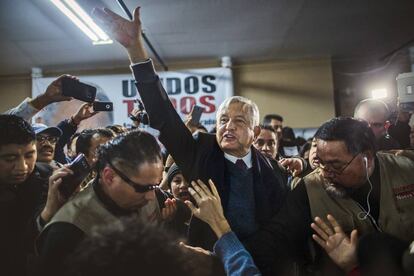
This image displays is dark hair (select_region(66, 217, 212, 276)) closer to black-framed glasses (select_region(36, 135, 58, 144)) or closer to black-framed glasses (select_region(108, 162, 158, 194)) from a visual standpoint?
black-framed glasses (select_region(108, 162, 158, 194))

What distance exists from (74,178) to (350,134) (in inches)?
36.2

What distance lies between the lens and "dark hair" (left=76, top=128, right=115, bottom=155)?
1.71 metres

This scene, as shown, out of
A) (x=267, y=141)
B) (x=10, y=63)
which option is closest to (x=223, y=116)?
(x=267, y=141)

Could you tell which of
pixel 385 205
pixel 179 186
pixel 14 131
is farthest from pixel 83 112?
pixel 385 205

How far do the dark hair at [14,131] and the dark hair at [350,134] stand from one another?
3.15ft

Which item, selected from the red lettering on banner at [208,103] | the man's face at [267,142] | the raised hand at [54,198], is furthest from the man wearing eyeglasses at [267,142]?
the red lettering on banner at [208,103]

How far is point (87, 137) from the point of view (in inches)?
68.9

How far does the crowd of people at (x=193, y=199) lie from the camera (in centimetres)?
102

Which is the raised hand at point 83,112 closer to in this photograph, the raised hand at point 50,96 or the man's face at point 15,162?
the raised hand at point 50,96

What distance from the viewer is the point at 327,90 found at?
4.31 meters

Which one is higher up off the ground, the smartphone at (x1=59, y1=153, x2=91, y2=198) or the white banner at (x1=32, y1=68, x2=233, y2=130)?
the white banner at (x1=32, y1=68, x2=233, y2=130)

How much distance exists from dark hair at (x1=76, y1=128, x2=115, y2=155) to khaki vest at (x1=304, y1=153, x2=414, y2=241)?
89 centimetres

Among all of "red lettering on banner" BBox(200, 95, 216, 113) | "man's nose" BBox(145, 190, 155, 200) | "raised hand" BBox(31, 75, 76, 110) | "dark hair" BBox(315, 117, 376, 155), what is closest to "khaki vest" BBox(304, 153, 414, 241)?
"dark hair" BBox(315, 117, 376, 155)

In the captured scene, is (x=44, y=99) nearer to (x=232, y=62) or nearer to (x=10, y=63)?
(x=10, y=63)
